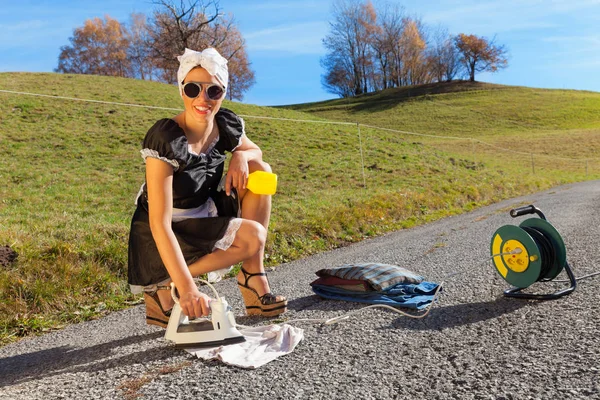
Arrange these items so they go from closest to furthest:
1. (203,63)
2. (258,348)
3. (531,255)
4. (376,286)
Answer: (258,348), (203,63), (531,255), (376,286)

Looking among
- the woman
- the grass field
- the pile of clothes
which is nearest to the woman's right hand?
the woman

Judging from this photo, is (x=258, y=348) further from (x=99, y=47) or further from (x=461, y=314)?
(x=99, y=47)

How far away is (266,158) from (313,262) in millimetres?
9665

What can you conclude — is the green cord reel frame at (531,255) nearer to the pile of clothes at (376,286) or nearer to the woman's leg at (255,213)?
the pile of clothes at (376,286)

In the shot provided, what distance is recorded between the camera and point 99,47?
6188 cm

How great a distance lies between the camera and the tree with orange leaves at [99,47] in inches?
2416

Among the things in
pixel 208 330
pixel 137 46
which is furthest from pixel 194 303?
pixel 137 46

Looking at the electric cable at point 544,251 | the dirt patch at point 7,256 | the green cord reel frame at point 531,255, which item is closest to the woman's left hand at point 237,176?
the green cord reel frame at point 531,255

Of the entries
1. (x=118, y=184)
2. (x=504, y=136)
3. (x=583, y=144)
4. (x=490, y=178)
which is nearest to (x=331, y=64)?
(x=504, y=136)

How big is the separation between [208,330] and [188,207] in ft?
2.64

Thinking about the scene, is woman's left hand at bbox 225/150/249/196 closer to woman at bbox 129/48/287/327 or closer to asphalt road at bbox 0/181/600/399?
woman at bbox 129/48/287/327

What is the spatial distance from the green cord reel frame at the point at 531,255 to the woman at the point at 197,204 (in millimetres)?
1523

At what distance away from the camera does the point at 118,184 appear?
1114 cm

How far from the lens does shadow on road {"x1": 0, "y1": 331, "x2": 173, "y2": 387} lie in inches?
109
